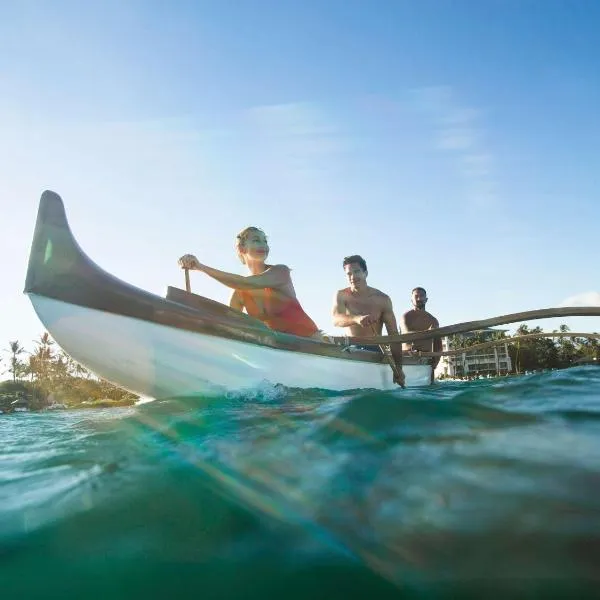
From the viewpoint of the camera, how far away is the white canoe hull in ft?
13.1

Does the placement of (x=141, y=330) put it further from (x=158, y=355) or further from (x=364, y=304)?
(x=364, y=304)

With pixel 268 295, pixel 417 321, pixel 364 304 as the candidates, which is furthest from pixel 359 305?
pixel 417 321

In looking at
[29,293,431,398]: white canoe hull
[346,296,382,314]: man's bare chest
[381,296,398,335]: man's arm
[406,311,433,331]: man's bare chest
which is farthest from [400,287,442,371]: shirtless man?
[29,293,431,398]: white canoe hull

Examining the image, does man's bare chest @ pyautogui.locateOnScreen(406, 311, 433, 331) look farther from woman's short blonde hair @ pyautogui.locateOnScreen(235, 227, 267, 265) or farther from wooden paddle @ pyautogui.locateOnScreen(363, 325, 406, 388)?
woman's short blonde hair @ pyautogui.locateOnScreen(235, 227, 267, 265)

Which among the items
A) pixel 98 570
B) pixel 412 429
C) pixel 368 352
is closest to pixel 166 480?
pixel 98 570

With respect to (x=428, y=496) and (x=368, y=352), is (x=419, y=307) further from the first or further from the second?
(x=428, y=496)

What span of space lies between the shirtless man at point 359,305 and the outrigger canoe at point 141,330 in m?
2.60

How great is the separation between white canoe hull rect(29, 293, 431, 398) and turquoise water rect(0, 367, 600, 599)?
150 cm

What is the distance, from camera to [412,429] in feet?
7.82

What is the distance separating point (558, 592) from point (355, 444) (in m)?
1.23

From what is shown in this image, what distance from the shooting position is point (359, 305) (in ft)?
23.7

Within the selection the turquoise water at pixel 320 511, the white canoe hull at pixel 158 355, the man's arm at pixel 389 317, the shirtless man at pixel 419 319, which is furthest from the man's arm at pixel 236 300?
the shirtless man at pixel 419 319

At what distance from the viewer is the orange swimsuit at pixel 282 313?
5574mm

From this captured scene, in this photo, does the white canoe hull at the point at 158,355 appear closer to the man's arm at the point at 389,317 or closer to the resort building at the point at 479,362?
the man's arm at the point at 389,317
